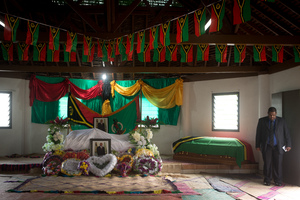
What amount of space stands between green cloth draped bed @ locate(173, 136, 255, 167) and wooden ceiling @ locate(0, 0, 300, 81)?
234 cm

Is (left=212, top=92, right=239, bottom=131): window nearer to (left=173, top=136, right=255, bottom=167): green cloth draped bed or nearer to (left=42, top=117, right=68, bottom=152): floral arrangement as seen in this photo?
(left=173, top=136, right=255, bottom=167): green cloth draped bed

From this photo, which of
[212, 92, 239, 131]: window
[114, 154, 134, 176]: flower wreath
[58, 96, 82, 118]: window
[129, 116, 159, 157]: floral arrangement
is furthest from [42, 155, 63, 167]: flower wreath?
[212, 92, 239, 131]: window

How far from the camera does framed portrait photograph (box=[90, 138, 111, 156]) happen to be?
747 centimetres

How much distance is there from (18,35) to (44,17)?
8.14 ft

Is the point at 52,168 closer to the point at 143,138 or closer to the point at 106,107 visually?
the point at 143,138

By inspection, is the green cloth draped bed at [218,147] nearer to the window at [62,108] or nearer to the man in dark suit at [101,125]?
the man in dark suit at [101,125]

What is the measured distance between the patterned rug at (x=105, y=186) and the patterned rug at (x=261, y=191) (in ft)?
3.83

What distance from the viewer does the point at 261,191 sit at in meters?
6.14

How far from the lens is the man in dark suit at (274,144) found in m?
6.61

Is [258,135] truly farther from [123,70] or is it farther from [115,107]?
[115,107]

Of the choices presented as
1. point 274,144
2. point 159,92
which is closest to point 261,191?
point 274,144

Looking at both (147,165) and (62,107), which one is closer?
(147,165)

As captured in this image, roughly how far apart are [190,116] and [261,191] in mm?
4979

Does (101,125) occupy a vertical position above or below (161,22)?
below
